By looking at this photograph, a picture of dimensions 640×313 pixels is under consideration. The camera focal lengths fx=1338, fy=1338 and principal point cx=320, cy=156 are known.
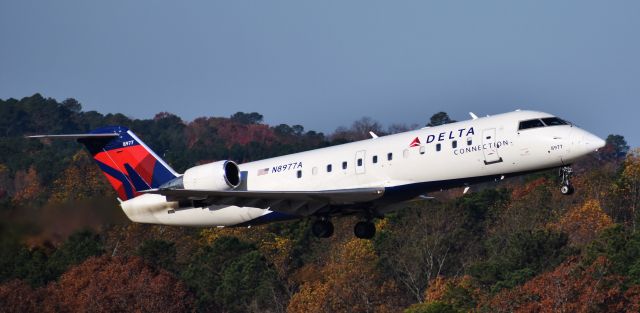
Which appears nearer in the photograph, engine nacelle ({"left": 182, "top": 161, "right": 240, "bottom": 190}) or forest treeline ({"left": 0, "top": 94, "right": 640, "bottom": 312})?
engine nacelle ({"left": 182, "top": 161, "right": 240, "bottom": 190})

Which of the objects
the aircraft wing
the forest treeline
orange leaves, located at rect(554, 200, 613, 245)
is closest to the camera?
the aircraft wing

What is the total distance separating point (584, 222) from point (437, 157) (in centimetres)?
5193

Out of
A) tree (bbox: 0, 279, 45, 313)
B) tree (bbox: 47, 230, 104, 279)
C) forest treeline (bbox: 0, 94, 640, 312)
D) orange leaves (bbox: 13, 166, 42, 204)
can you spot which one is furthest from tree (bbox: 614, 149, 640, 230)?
orange leaves (bbox: 13, 166, 42, 204)

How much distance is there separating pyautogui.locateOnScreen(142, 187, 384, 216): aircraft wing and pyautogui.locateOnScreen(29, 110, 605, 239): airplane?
27mm

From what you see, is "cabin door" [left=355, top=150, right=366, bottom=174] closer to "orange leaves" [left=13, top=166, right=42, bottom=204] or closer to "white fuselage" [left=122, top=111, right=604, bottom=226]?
"white fuselage" [left=122, top=111, right=604, bottom=226]

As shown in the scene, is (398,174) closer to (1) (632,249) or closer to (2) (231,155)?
(1) (632,249)

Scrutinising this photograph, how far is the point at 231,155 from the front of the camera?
498 feet

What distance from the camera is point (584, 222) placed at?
279 ft

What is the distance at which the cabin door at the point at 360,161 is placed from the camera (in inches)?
1442

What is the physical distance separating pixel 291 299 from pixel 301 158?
39.3 m

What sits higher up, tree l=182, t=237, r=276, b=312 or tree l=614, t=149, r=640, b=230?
tree l=614, t=149, r=640, b=230

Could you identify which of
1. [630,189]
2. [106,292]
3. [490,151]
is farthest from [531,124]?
[630,189]

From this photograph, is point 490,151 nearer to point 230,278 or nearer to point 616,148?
point 230,278

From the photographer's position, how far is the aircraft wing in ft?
117
